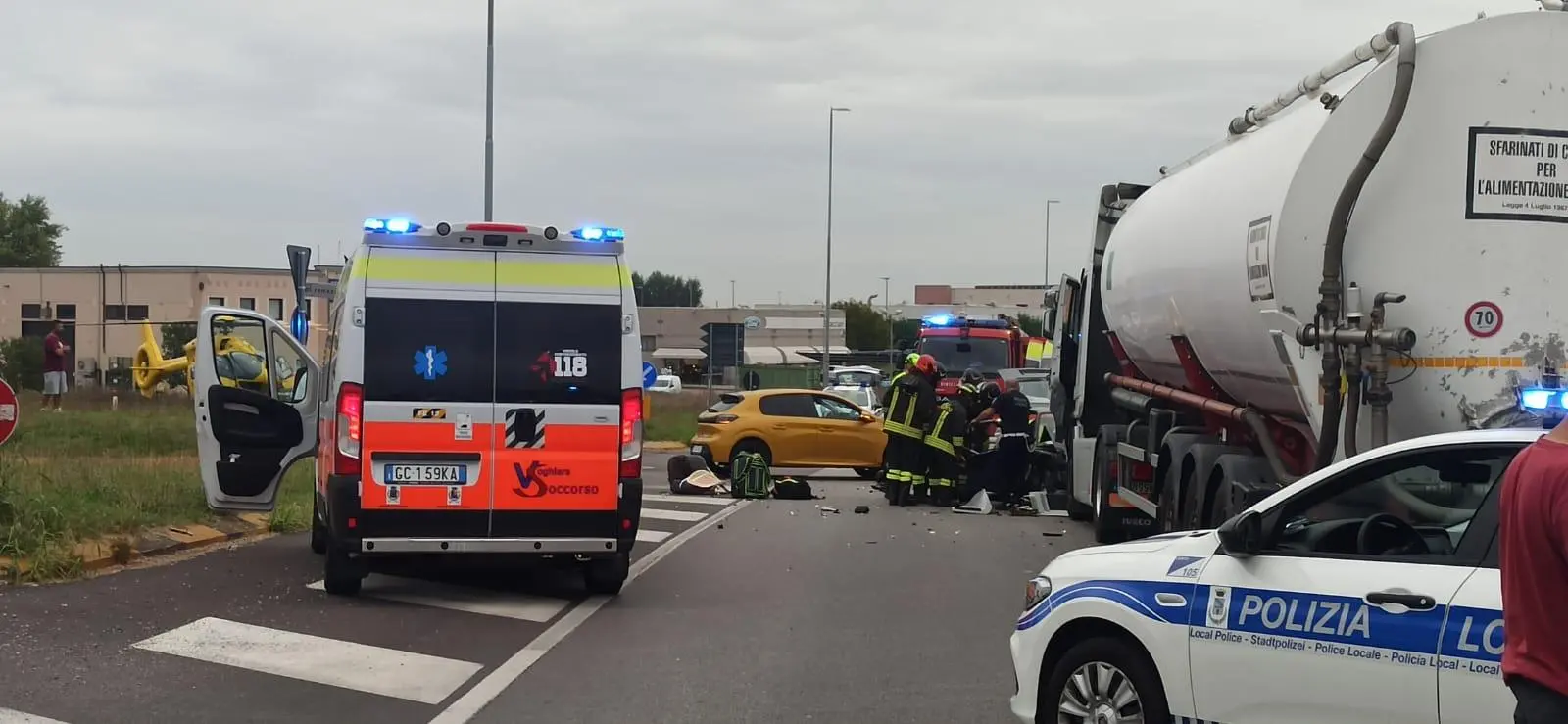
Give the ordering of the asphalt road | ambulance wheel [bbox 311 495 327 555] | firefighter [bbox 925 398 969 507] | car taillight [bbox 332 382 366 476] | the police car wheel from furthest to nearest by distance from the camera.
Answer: firefighter [bbox 925 398 969 507]
ambulance wheel [bbox 311 495 327 555]
car taillight [bbox 332 382 366 476]
the asphalt road
the police car wheel

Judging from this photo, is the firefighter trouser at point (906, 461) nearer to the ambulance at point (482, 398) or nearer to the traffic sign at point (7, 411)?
the ambulance at point (482, 398)

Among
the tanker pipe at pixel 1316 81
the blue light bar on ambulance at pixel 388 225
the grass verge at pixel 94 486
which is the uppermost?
the tanker pipe at pixel 1316 81

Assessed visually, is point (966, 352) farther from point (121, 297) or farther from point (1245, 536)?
point (121, 297)

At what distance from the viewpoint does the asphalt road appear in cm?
746

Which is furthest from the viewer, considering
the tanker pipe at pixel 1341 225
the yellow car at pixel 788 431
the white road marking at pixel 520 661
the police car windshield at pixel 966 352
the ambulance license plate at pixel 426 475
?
the police car windshield at pixel 966 352

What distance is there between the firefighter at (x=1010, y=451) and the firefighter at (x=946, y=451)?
44 centimetres

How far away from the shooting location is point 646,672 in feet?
27.4

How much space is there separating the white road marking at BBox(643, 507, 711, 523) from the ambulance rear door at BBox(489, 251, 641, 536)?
6.45 m

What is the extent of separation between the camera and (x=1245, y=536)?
563cm

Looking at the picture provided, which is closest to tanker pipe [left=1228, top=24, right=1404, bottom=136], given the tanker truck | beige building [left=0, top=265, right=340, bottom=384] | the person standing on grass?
the tanker truck

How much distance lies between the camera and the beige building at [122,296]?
218ft

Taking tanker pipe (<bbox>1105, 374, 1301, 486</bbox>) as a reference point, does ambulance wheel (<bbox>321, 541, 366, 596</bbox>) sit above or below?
below

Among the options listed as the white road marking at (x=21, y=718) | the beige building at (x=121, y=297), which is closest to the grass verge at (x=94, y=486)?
the white road marking at (x=21, y=718)

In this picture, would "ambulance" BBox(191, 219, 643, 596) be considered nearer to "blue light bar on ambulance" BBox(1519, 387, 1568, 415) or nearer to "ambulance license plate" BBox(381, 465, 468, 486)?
"ambulance license plate" BBox(381, 465, 468, 486)
